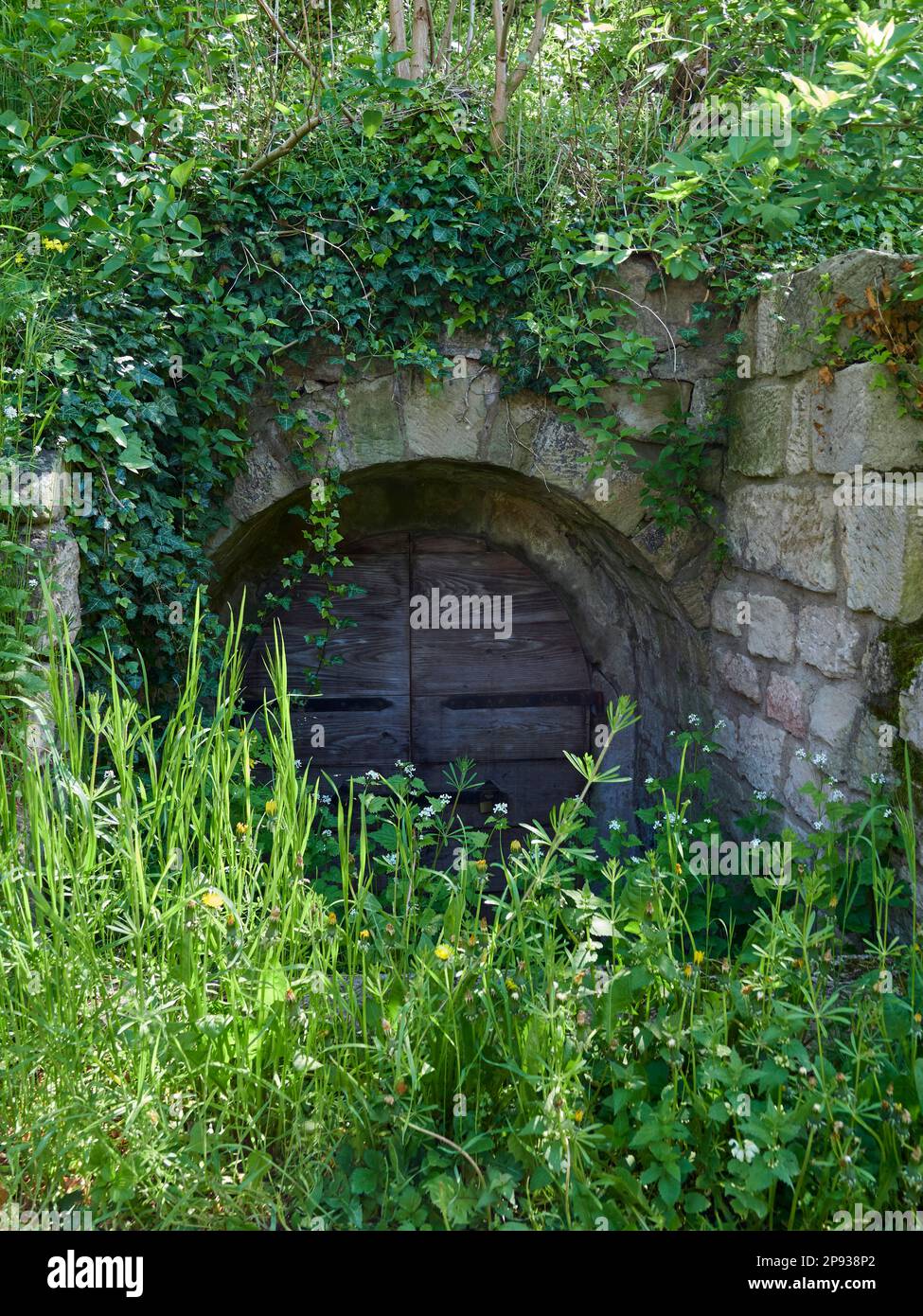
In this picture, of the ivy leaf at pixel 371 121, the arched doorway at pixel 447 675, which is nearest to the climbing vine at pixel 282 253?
the ivy leaf at pixel 371 121

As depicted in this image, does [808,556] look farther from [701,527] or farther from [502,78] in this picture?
[502,78]

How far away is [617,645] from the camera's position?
425cm

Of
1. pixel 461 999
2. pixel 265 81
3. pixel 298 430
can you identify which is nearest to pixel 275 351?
pixel 298 430

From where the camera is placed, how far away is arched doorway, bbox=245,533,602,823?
4.19 meters

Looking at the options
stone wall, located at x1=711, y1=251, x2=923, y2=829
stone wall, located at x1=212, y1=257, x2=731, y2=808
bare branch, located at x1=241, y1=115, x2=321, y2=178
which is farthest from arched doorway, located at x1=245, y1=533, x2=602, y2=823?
bare branch, located at x1=241, y1=115, x2=321, y2=178

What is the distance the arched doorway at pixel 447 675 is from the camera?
419cm

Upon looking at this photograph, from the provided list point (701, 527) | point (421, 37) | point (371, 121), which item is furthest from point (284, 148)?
point (701, 527)

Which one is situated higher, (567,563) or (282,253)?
(282,253)

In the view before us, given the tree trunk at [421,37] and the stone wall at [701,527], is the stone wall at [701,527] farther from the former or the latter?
the tree trunk at [421,37]

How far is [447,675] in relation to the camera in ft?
14.0

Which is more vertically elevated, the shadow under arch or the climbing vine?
the climbing vine

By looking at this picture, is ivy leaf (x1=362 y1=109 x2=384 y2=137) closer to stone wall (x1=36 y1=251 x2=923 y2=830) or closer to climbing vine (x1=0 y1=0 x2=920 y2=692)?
climbing vine (x1=0 y1=0 x2=920 y2=692)

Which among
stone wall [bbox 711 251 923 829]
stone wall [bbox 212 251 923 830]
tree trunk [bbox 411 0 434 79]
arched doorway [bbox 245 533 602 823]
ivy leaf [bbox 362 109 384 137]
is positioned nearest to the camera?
stone wall [bbox 711 251 923 829]

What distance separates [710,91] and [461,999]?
11.1 ft
